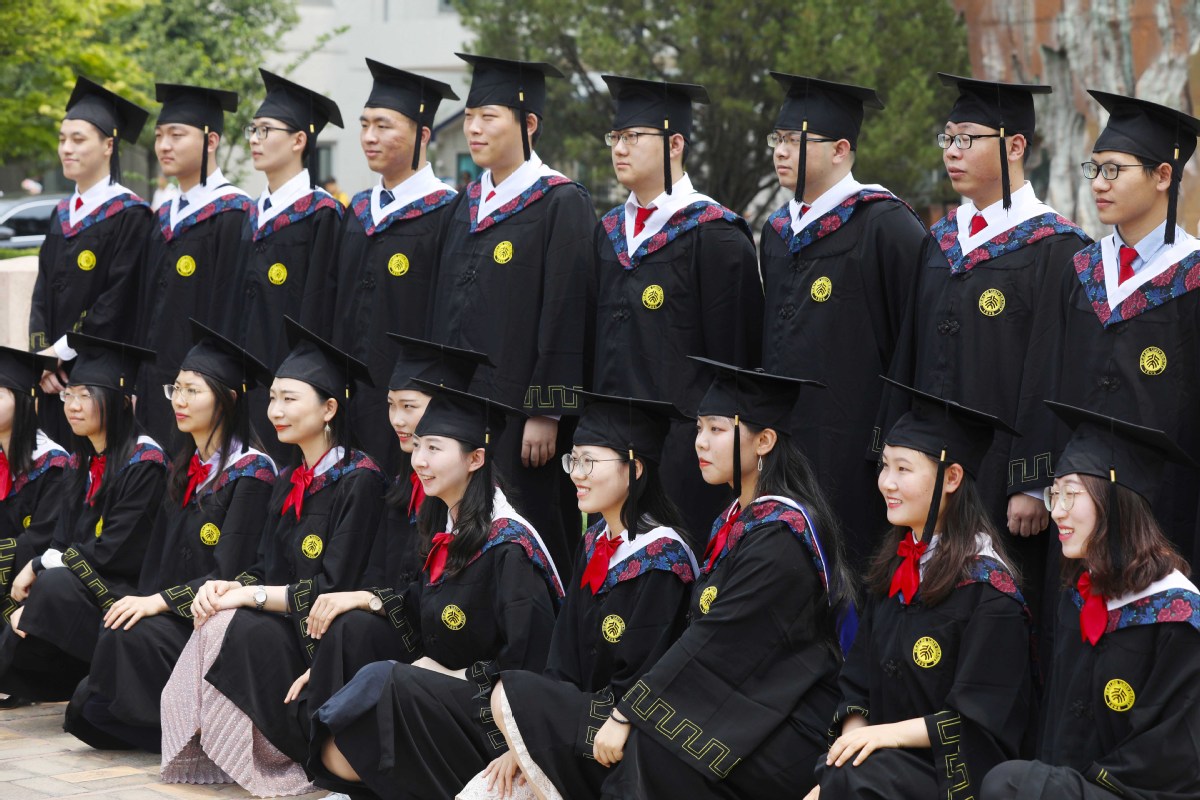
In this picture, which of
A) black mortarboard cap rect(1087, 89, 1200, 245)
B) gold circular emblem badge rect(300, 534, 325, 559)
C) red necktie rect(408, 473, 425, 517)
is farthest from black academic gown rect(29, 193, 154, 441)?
black mortarboard cap rect(1087, 89, 1200, 245)

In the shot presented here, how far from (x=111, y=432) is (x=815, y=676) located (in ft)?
11.1

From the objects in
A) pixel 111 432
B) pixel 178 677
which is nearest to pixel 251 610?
pixel 178 677

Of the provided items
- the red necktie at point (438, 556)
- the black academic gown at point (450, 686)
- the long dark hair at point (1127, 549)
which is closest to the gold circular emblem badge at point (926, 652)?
the long dark hair at point (1127, 549)

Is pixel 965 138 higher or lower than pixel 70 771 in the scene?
higher

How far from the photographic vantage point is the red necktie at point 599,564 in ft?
16.9

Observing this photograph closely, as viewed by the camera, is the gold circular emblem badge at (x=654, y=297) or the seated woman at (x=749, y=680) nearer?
the seated woman at (x=749, y=680)

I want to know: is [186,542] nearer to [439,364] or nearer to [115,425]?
[115,425]

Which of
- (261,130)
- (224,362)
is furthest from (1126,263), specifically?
(261,130)

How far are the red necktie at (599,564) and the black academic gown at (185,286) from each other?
3.08 metres

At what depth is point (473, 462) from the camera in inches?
218

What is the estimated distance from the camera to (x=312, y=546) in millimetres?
5883

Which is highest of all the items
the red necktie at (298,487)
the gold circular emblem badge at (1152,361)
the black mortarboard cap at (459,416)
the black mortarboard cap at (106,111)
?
the black mortarboard cap at (106,111)

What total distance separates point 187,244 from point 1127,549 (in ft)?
16.1

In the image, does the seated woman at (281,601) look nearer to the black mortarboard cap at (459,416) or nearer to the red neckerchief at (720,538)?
the black mortarboard cap at (459,416)
